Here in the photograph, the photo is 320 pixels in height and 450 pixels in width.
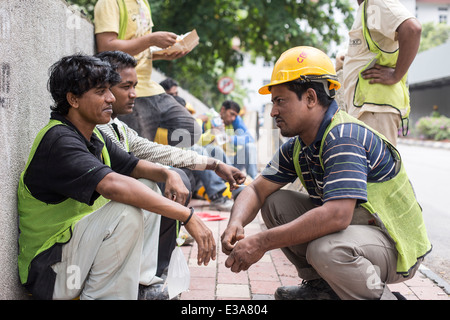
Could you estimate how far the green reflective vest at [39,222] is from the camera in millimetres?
2338

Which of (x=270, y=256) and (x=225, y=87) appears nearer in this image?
(x=270, y=256)

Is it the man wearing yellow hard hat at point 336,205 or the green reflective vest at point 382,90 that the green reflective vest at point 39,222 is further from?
the green reflective vest at point 382,90

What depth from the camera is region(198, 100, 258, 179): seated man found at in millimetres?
7691

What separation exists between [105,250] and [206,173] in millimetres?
4176

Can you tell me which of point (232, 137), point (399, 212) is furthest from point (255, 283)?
point (232, 137)

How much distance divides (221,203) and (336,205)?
4.12 meters

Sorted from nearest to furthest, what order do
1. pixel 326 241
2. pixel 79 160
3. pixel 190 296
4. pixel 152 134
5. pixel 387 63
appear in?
pixel 79 160 → pixel 326 241 → pixel 190 296 → pixel 387 63 → pixel 152 134

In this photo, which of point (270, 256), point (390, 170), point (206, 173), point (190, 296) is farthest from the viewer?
point (206, 173)

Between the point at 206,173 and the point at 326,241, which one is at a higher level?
the point at 326,241

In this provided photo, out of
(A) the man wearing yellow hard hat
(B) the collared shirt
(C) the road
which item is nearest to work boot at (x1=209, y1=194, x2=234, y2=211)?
(C) the road
